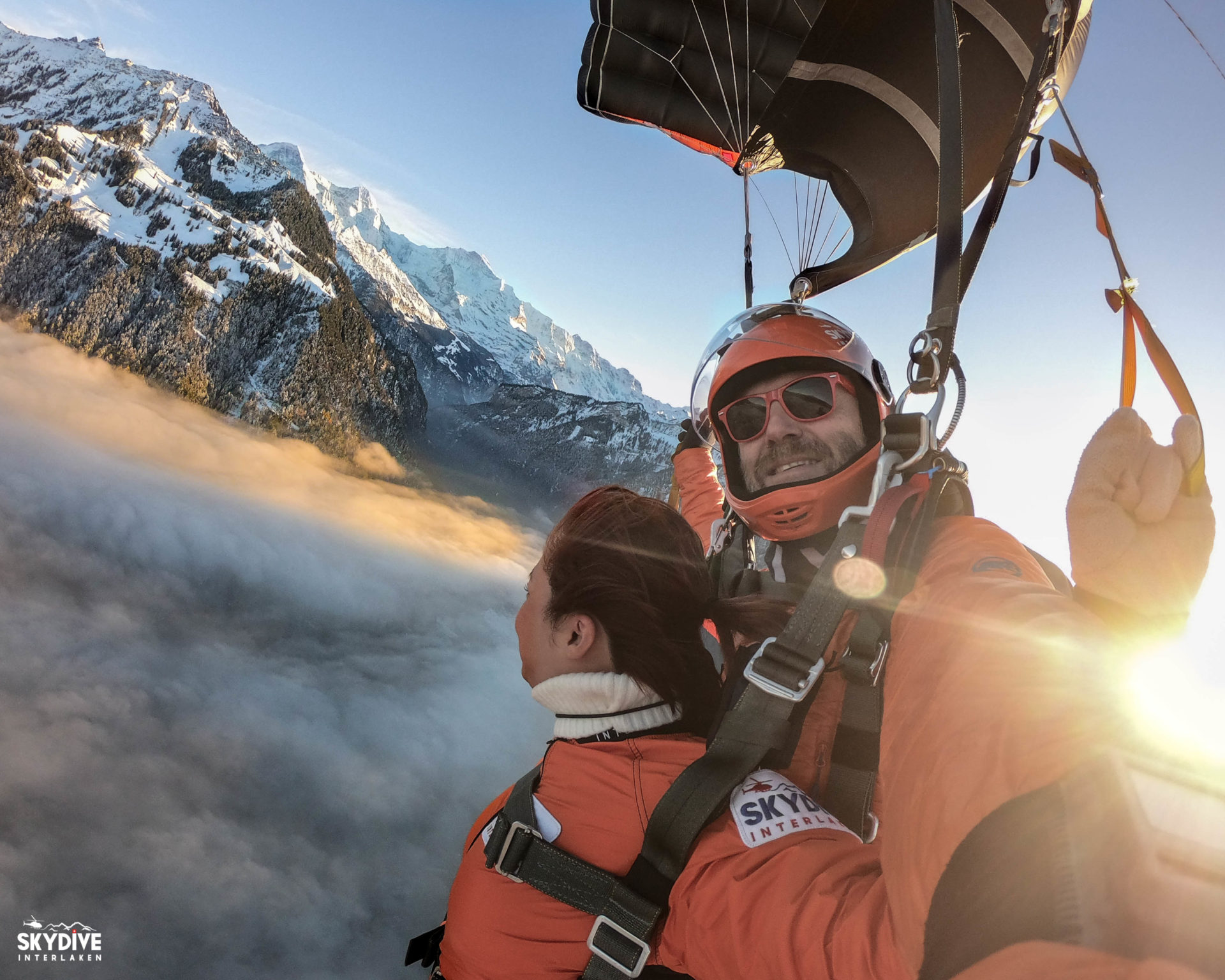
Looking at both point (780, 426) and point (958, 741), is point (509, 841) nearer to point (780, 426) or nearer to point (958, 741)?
point (958, 741)

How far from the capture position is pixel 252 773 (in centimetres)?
5516

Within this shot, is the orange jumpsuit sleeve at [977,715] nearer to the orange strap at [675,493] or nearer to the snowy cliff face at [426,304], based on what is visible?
the orange strap at [675,493]

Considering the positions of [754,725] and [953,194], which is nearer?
[754,725]

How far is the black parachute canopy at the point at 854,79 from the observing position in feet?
14.1

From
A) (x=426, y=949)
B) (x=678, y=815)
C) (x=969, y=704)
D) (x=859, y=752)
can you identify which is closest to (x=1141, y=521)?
(x=969, y=704)

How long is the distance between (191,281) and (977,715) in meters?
106

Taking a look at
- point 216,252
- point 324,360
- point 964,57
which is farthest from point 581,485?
point 964,57

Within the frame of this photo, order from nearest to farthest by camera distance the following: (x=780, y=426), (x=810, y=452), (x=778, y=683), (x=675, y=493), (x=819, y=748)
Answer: (x=778, y=683) < (x=819, y=748) < (x=810, y=452) < (x=780, y=426) < (x=675, y=493)

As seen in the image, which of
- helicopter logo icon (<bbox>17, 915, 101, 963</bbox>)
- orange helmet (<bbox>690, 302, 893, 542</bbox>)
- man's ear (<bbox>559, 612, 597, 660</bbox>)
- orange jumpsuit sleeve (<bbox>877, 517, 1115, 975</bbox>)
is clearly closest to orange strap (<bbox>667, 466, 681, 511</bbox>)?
orange helmet (<bbox>690, 302, 893, 542</bbox>)

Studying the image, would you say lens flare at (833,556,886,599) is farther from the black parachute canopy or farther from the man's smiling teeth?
the black parachute canopy

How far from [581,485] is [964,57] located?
12302cm

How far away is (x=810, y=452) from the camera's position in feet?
7.55

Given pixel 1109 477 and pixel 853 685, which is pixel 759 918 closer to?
pixel 853 685

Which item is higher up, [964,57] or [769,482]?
[964,57]
